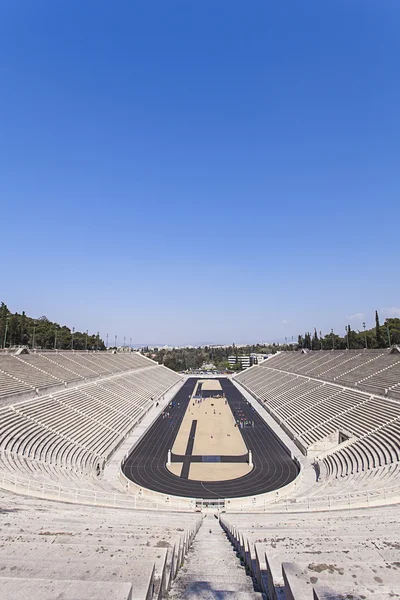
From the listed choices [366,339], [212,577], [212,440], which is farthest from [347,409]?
[366,339]

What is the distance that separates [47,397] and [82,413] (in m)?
3.36

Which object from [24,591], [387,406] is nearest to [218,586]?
[24,591]

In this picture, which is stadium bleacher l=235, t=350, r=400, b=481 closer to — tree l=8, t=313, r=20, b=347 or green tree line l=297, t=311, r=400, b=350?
green tree line l=297, t=311, r=400, b=350

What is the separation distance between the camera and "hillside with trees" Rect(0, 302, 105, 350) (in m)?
70.9

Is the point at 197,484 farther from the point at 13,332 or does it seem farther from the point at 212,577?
the point at 13,332

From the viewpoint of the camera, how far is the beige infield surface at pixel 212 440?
974 inches

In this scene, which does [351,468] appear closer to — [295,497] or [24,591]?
[295,497]

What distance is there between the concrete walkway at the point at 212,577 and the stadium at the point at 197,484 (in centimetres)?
4

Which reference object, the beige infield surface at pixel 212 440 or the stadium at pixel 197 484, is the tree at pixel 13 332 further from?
the beige infield surface at pixel 212 440

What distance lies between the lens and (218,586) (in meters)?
5.27

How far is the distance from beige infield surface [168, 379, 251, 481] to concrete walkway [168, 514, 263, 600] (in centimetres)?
1703

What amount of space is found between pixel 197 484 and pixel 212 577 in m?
18.3

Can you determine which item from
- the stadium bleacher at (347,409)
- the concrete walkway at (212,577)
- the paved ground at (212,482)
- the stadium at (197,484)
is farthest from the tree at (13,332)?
the concrete walkway at (212,577)

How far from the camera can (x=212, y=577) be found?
5.81m
